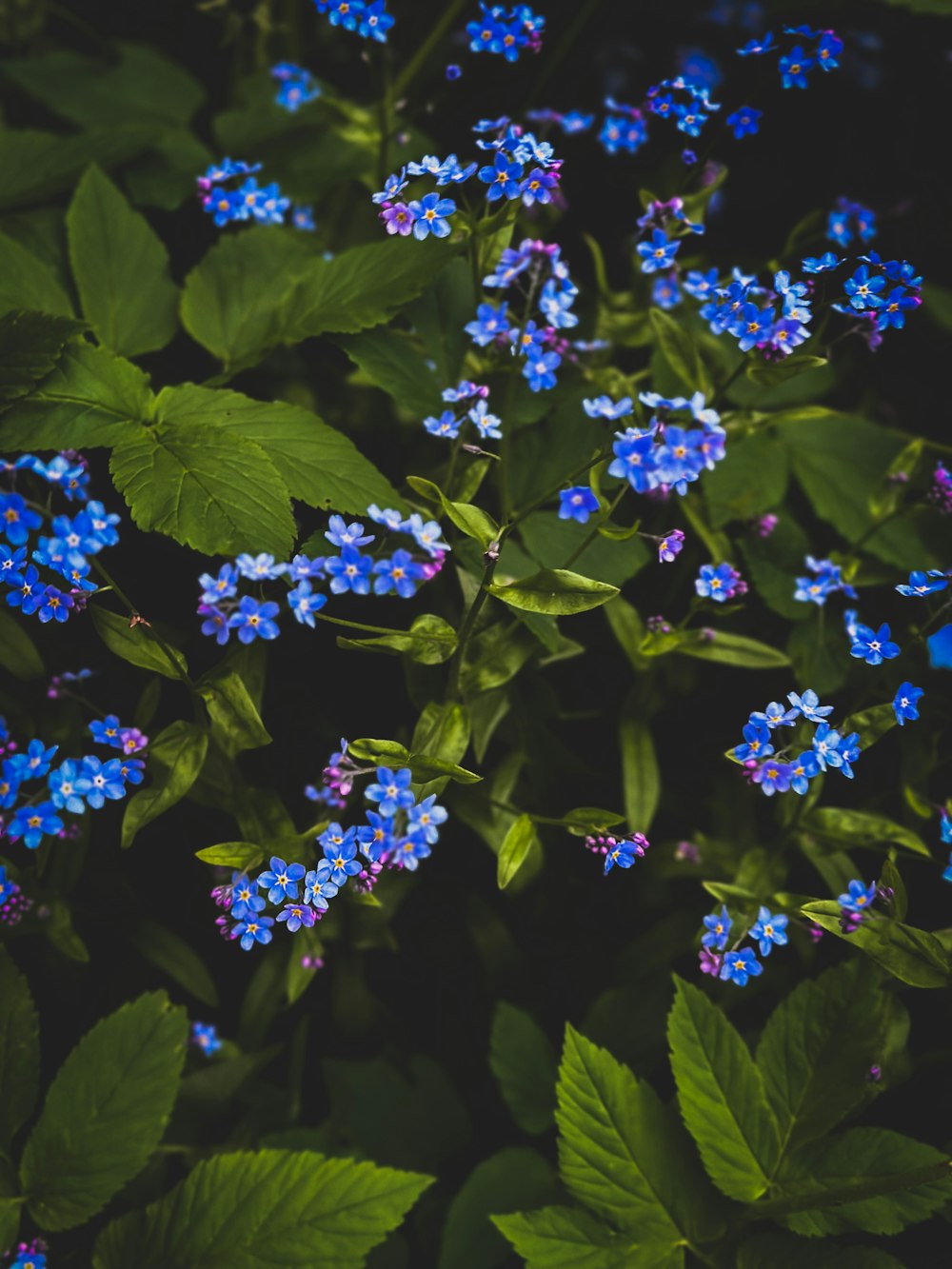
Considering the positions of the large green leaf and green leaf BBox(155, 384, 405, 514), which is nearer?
green leaf BBox(155, 384, 405, 514)

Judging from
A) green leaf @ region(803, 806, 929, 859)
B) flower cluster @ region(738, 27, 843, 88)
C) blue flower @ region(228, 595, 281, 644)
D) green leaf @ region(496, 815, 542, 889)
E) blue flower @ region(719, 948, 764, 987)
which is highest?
flower cluster @ region(738, 27, 843, 88)

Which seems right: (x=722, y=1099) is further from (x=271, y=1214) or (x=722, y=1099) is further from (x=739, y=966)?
(x=271, y=1214)

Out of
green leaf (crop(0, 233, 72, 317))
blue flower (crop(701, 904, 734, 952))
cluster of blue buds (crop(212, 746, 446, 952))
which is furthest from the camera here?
green leaf (crop(0, 233, 72, 317))

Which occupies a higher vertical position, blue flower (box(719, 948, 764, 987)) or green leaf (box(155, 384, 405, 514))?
green leaf (box(155, 384, 405, 514))

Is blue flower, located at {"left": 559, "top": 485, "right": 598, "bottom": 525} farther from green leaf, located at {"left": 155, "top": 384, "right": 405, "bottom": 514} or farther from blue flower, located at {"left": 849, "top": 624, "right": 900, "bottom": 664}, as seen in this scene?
blue flower, located at {"left": 849, "top": 624, "right": 900, "bottom": 664}

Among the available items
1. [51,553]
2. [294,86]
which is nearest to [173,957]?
[51,553]

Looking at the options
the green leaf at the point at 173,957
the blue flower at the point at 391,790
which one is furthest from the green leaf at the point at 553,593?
the green leaf at the point at 173,957

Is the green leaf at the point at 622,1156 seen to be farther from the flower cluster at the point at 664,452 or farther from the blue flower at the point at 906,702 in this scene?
the flower cluster at the point at 664,452

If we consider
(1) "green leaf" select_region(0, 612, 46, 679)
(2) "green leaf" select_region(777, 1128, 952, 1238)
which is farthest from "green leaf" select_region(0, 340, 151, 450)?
(2) "green leaf" select_region(777, 1128, 952, 1238)
